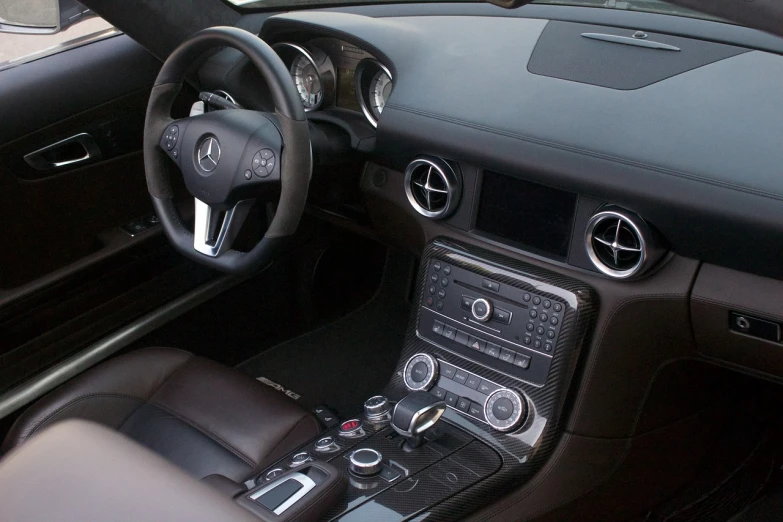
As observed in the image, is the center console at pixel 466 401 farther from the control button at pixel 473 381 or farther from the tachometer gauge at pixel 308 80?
the tachometer gauge at pixel 308 80

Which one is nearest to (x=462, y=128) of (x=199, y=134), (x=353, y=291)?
(x=199, y=134)

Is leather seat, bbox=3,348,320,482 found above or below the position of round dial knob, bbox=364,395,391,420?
below

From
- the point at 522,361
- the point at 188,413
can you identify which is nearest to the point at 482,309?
the point at 522,361

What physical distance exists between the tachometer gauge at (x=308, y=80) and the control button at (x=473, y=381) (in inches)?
30.4

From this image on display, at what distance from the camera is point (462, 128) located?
67.7 inches

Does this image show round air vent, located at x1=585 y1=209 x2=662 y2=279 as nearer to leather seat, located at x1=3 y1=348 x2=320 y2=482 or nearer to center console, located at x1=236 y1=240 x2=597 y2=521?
center console, located at x1=236 y1=240 x2=597 y2=521

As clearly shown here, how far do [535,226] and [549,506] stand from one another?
22.5 inches

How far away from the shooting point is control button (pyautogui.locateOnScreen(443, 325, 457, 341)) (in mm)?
1830

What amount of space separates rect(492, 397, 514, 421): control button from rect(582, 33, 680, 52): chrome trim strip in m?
0.76

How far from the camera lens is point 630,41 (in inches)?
66.7

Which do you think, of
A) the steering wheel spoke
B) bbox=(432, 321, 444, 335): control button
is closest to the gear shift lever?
bbox=(432, 321, 444, 335): control button

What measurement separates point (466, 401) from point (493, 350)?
12 cm

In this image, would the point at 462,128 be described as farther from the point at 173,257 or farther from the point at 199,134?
the point at 173,257

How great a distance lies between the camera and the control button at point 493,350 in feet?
5.78
